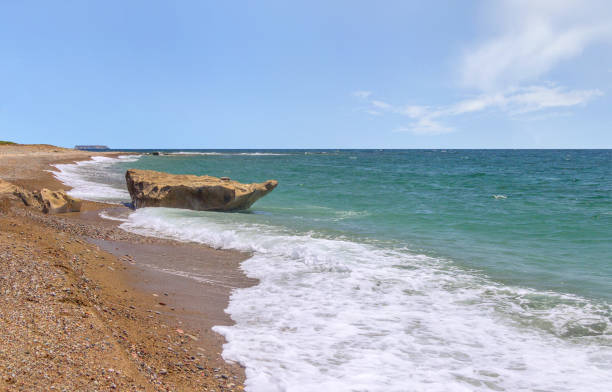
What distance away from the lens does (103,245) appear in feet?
28.2

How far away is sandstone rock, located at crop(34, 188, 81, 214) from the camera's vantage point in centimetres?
1238

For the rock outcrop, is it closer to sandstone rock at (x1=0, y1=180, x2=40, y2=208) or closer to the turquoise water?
sandstone rock at (x1=0, y1=180, x2=40, y2=208)

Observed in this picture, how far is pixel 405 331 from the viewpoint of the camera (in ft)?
16.6

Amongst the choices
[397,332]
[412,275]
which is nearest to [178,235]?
[412,275]

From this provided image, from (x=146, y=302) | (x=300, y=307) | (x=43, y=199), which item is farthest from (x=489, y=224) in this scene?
(x=43, y=199)

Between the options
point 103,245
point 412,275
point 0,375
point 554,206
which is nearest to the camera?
point 0,375

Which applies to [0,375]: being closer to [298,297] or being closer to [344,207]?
[298,297]

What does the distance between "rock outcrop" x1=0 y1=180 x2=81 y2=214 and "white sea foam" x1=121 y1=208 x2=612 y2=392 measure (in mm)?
7772

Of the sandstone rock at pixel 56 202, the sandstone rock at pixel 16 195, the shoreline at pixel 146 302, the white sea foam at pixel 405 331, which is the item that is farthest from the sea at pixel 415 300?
the sandstone rock at pixel 16 195

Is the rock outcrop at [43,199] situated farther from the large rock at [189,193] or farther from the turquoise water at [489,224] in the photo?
the turquoise water at [489,224]

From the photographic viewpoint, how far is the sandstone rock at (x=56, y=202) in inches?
488

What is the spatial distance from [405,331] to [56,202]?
39.0ft

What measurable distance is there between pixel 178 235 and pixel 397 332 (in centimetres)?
713

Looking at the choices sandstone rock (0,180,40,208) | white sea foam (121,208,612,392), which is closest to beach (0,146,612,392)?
white sea foam (121,208,612,392)
